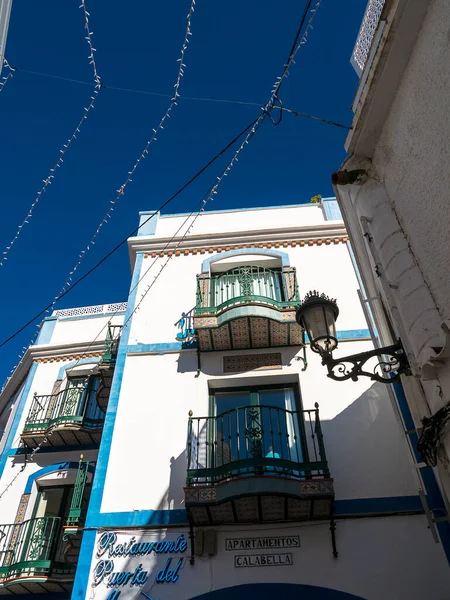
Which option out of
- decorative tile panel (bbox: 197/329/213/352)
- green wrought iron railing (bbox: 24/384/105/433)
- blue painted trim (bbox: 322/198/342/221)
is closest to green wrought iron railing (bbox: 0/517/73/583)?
green wrought iron railing (bbox: 24/384/105/433)

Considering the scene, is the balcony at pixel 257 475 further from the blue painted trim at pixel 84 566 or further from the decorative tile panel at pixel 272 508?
the blue painted trim at pixel 84 566

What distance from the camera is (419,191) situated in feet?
15.0

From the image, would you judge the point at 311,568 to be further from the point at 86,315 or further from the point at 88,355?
the point at 86,315

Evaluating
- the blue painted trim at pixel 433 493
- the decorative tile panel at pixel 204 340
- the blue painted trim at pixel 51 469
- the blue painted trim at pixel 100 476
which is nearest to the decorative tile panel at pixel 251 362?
the decorative tile panel at pixel 204 340

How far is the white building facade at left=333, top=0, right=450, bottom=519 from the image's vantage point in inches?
163

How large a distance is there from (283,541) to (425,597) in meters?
1.85

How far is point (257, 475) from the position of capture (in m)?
6.50

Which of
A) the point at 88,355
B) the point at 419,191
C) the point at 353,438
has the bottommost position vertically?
the point at 353,438

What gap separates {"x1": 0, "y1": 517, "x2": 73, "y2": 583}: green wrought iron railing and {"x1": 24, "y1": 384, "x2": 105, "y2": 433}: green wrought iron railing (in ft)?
6.57

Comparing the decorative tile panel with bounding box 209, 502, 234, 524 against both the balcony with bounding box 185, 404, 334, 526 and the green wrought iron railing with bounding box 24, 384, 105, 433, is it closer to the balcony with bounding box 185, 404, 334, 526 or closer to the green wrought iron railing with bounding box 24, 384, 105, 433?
the balcony with bounding box 185, 404, 334, 526

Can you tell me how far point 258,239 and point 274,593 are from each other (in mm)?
7075

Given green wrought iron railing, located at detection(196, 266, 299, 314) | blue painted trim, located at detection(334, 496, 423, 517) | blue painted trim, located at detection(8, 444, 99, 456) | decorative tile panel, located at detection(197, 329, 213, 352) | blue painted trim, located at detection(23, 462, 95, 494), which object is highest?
green wrought iron railing, located at detection(196, 266, 299, 314)

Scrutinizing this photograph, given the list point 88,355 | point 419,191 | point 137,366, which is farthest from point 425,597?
point 88,355

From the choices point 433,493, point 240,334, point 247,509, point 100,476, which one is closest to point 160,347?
point 240,334
